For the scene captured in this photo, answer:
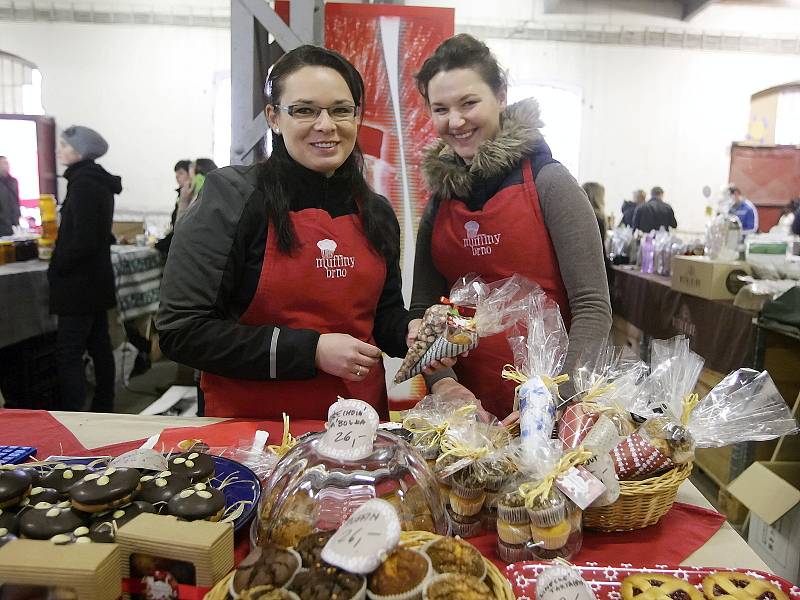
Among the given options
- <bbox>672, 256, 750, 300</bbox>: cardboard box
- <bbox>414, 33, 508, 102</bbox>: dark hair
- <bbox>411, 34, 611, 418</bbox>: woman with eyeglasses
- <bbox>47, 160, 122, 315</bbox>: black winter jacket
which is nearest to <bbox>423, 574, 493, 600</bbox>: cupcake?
<bbox>411, 34, 611, 418</bbox>: woman with eyeglasses

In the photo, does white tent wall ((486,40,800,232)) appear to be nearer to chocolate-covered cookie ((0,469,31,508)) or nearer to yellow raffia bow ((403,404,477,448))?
yellow raffia bow ((403,404,477,448))

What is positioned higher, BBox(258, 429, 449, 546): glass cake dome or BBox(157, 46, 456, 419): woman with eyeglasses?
BBox(157, 46, 456, 419): woman with eyeglasses

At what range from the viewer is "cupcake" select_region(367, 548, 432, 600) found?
733mm

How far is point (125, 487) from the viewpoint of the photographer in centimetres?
94

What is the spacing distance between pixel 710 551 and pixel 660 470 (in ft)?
0.51

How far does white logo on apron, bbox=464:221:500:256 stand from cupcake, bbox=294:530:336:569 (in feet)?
3.58

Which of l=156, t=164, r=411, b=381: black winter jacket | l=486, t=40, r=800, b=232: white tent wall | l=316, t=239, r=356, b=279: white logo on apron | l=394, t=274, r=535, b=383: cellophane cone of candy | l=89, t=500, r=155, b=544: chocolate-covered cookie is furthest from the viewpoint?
l=486, t=40, r=800, b=232: white tent wall

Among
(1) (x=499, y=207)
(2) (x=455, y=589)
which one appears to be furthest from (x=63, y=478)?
(1) (x=499, y=207)

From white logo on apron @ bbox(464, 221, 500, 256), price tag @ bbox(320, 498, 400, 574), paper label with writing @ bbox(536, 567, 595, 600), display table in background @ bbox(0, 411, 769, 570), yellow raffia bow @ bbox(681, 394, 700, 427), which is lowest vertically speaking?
display table in background @ bbox(0, 411, 769, 570)

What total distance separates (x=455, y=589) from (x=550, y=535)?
0.93 ft

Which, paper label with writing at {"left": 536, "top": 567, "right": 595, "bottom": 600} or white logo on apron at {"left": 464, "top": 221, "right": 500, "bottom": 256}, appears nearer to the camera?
paper label with writing at {"left": 536, "top": 567, "right": 595, "bottom": 600}

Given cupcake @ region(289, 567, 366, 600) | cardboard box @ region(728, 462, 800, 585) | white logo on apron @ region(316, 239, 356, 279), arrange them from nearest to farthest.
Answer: cupcake @ region(289, 567, 366, 600) < white logo on apron @ region(316, 239, 356, 279) < cardboard box @ region(728, 462, 800, 585)

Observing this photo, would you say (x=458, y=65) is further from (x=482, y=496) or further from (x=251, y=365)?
(x=482, y=496)

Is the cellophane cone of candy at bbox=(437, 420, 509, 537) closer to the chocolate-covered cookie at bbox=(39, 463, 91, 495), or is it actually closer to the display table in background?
the display table in background
